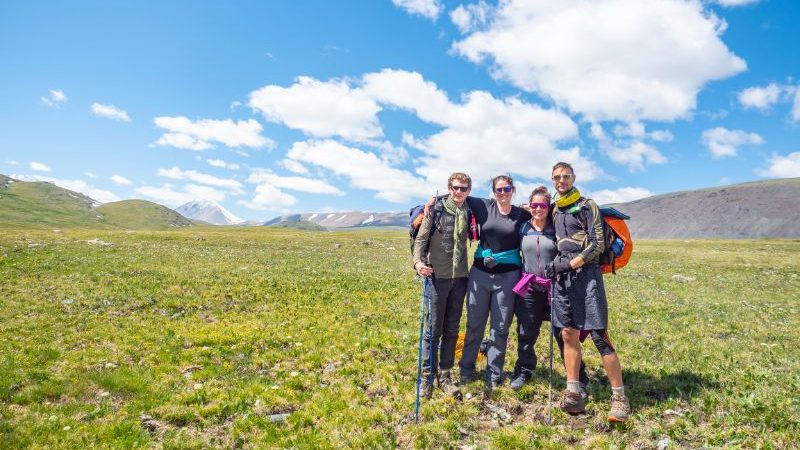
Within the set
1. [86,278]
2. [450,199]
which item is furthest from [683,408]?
Answer: [86,278]

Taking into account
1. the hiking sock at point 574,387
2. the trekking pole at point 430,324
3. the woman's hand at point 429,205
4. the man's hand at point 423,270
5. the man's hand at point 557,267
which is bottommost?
the hiking sock at point 574,387

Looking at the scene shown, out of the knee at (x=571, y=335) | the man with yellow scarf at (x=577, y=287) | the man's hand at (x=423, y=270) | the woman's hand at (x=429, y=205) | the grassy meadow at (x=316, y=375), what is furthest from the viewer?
the woman's hand at (x=429, y=205)

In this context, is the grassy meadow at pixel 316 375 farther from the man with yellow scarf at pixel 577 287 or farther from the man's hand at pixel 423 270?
the man's hand at pixel 423 270

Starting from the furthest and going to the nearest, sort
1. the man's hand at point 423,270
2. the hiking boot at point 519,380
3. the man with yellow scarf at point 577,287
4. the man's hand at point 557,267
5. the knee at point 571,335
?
the hiking boot at point 519,380 < the man's hand at point 423,270 < the knee at point 571,335 < the man's hand at point 557,267 < the man with yellow scarf at point 577,287

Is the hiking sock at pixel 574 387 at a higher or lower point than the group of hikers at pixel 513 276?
lower

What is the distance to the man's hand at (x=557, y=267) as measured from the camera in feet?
28.8

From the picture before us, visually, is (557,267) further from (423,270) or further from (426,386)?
(426,386)

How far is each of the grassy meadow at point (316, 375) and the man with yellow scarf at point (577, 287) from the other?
71 cm

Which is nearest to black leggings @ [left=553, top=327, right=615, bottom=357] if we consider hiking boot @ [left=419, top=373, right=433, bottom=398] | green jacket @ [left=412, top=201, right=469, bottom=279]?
green jacket @ [left=412, top=201, right=469, bottom=279]

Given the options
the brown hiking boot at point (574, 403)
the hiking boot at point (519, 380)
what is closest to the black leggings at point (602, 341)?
Answer: the brown hiking boot at point (574, 403)

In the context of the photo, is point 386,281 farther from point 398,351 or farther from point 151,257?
point 151,257

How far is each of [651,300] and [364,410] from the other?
66.8 ft

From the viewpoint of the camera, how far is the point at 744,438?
769 cm

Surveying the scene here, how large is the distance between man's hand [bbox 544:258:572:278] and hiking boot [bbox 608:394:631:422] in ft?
8.95
